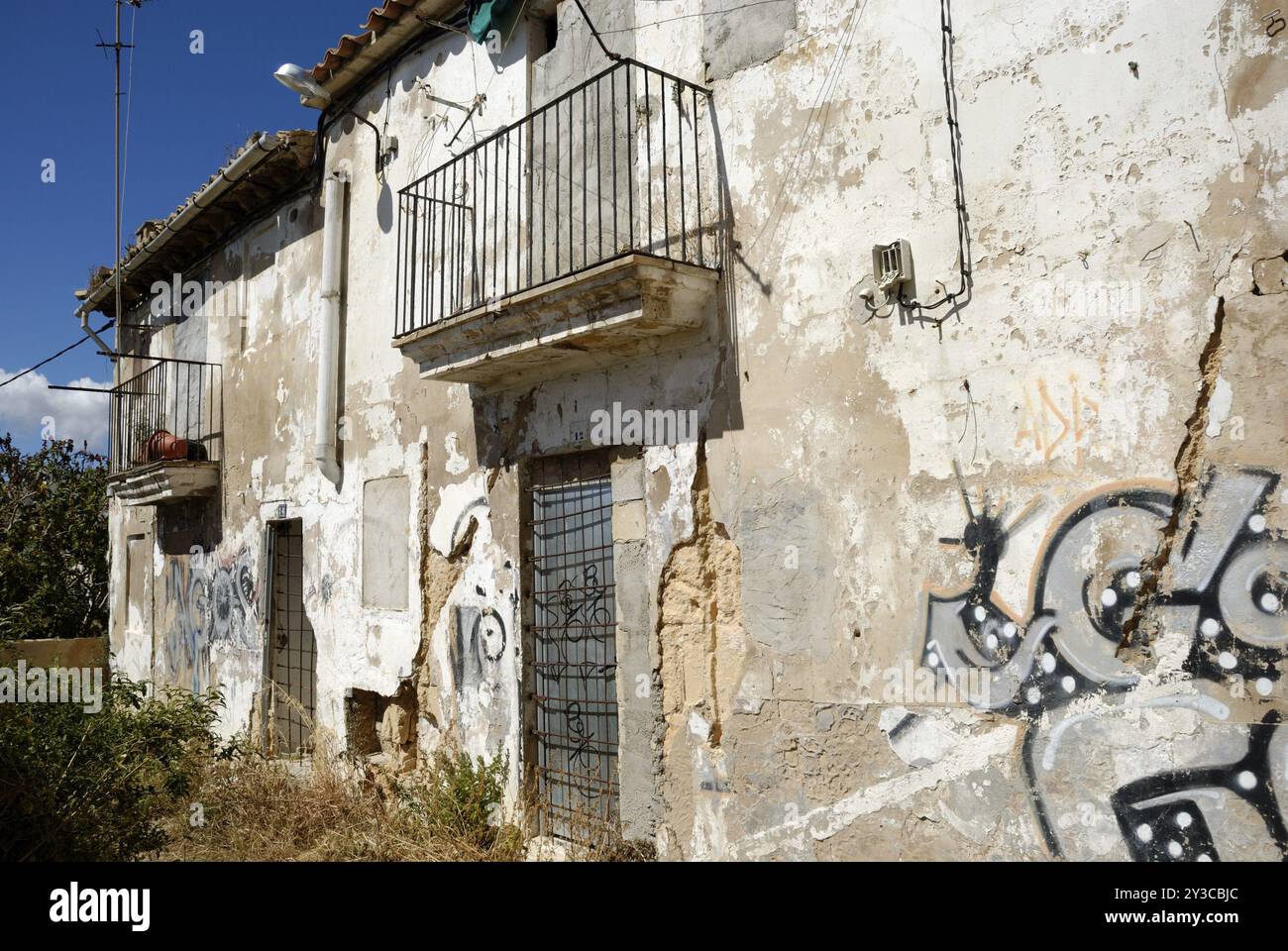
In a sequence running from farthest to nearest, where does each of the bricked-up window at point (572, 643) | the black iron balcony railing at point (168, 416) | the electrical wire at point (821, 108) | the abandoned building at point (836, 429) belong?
the black iron balcony railing at point (168, 416)
the bricked-up window at point (572, 643)
the electrical wire at point (821, 108)
the abandoned building at point (836, 429)

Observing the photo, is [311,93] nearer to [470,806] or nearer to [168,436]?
[168,436]

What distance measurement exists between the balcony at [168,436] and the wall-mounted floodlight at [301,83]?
3479mm

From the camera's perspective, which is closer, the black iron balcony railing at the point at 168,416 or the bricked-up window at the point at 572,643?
the bricked-up window at the point at 572,643

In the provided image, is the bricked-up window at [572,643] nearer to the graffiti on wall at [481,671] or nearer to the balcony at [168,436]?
the graffiti on wall at [481,671]

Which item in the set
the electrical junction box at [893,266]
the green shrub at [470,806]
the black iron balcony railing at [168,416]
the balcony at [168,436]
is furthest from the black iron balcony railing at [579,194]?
the black iron balcony railing at [168,416]

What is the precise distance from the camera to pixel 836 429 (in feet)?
15.0

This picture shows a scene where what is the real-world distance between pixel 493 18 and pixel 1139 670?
5.99 metres

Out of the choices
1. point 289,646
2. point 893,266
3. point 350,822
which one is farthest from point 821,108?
point 289,646

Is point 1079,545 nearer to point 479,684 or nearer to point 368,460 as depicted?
point 479,684

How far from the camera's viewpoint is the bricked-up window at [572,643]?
19.1 feet

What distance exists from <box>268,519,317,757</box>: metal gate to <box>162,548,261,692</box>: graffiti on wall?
28 cm

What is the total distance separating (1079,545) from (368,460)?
604 cm

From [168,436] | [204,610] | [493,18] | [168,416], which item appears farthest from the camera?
[168,416]

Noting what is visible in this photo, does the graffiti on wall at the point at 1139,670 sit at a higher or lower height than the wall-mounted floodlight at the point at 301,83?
lower
